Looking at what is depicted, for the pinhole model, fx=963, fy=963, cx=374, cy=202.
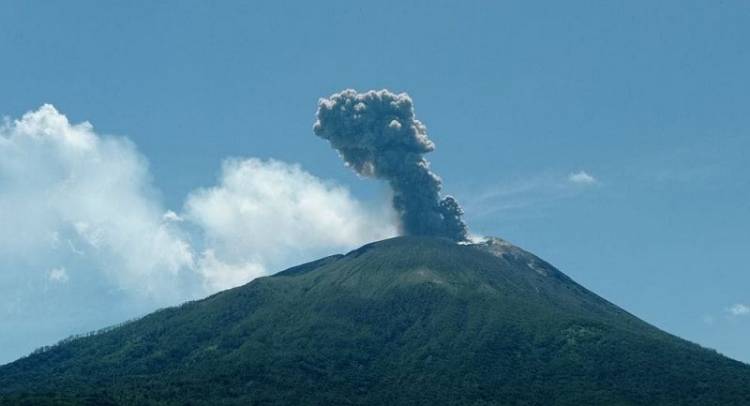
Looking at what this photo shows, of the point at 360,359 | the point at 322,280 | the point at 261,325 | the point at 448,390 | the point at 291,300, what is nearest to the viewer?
the point at 448,390

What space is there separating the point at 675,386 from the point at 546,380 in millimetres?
17329

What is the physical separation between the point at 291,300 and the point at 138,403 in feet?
226

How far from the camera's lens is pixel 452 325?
158625 mm

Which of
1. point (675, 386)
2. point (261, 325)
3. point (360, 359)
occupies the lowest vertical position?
point (675, 386)

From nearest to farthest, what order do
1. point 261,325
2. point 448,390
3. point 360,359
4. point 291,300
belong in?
point 448,390, point 360,359, point 261,325, point 291,300

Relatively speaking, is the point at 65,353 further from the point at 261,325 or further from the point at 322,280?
the point at 322,280

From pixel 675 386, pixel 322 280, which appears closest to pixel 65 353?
pixel 322 280

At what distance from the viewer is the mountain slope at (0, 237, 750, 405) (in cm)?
12705

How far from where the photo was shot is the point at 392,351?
153m

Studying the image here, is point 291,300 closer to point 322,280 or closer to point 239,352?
point 322,280

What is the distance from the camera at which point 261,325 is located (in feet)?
552

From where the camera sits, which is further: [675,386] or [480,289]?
[480,289]

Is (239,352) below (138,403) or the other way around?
the other way around

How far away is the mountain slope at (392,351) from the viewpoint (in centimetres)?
12705
